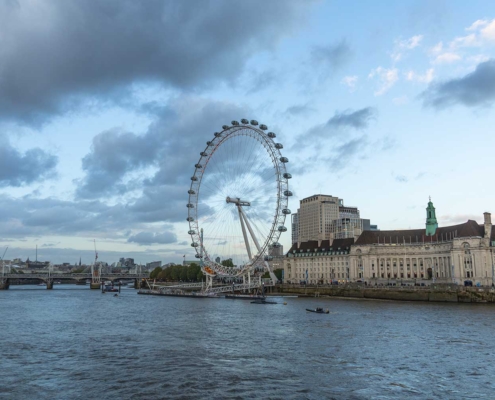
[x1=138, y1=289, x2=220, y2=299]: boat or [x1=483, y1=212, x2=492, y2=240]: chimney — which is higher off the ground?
[x1=483, y1=212, x2=492, y2=240]: chimney

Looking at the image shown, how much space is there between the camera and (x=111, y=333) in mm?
49656

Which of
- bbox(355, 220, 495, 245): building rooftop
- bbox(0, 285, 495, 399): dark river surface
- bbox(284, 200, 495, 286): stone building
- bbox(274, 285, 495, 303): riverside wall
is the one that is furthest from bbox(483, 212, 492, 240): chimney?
bbox(0, 285, 495, 399): dark river surface

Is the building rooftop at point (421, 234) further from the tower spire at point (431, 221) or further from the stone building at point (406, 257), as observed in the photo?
the tower spire at point (431, 221)

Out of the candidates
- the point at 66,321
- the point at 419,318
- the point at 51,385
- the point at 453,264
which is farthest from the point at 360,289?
the point at 51,385

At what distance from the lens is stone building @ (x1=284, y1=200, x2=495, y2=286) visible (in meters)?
114

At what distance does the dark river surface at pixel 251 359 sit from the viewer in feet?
89.0

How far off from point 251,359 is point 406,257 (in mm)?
Answer: 109009

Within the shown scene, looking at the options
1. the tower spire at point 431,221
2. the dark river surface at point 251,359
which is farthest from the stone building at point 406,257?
the dark river surface at point 251,359

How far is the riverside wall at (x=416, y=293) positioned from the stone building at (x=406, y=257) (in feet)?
66.6

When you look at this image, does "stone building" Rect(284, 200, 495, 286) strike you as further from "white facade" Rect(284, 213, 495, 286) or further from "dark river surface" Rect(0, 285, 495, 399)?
"dark river surface" Rect(0, 285, 495, 399)

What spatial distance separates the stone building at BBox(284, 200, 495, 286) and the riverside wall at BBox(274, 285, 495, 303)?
2031 centimetres

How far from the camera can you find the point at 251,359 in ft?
116

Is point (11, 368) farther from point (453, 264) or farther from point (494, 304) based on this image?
point (453, 264)

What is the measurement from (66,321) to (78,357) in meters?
27.7
